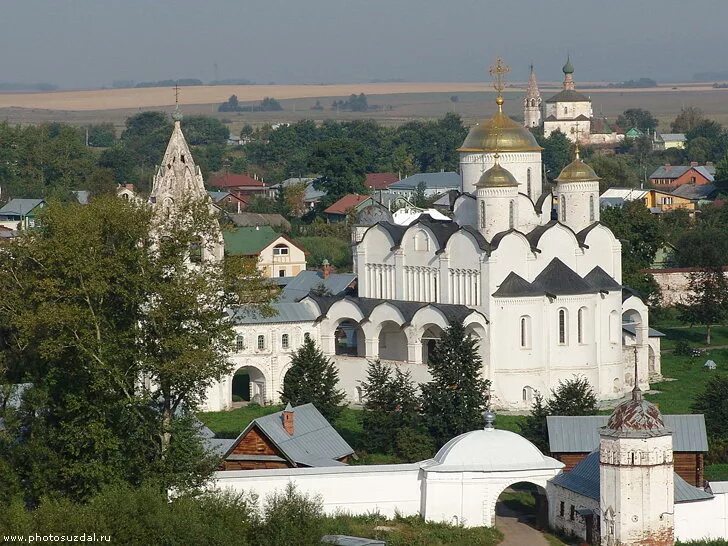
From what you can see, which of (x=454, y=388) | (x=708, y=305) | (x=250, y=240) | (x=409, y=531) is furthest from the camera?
(x=250, y=240)

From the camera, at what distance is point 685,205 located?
73.8 metres

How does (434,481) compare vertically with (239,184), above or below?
below

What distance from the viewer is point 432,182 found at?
79.8 metres

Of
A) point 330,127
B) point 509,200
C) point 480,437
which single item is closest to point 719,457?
point 480,437

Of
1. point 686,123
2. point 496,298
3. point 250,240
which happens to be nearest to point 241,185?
point 250,240

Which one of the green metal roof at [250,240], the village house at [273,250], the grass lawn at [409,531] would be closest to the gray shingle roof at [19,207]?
the green metal roof at [250,240]

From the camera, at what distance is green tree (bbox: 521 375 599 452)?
98.8ft

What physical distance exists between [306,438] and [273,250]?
25.4 meters

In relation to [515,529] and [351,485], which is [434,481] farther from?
[515,529]

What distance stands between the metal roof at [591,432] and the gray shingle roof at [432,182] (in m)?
47.4

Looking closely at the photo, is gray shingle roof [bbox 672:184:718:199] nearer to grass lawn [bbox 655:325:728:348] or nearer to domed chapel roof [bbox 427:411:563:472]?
grass lawn [bbox 655:325:728:348]

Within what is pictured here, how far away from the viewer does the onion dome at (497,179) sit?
3669cm

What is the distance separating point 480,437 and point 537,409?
11.9ft

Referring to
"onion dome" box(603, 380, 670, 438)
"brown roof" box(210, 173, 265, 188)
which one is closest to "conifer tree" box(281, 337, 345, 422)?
"onion dome" box(603, 380, 670, 438)
